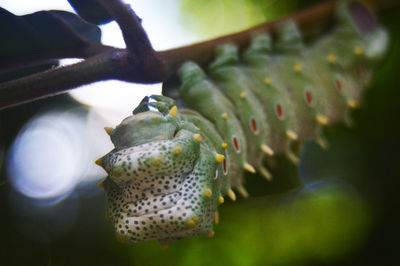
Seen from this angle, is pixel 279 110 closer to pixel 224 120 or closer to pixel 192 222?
pixel 224 120

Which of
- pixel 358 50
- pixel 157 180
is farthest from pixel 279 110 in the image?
pixel 157 180

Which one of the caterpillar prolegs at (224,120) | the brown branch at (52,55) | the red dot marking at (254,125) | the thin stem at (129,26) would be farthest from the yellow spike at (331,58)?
the brown branch at (52,55)

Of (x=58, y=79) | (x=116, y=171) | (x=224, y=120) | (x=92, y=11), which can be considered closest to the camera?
(x=116, y=171)

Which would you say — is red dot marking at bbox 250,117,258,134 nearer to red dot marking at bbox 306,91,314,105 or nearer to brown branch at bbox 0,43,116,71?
red dot marking at bbox 306,91,314,105

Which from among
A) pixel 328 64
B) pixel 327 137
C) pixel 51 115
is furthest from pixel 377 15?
pixel 51 115

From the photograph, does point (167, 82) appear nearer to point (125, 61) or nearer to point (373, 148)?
point (125, 61)

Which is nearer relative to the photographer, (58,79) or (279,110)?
(58,79)

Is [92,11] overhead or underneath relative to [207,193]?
overhead

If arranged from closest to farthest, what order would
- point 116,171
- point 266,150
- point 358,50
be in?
point 116,171 < point 266,150 < point 358,50
